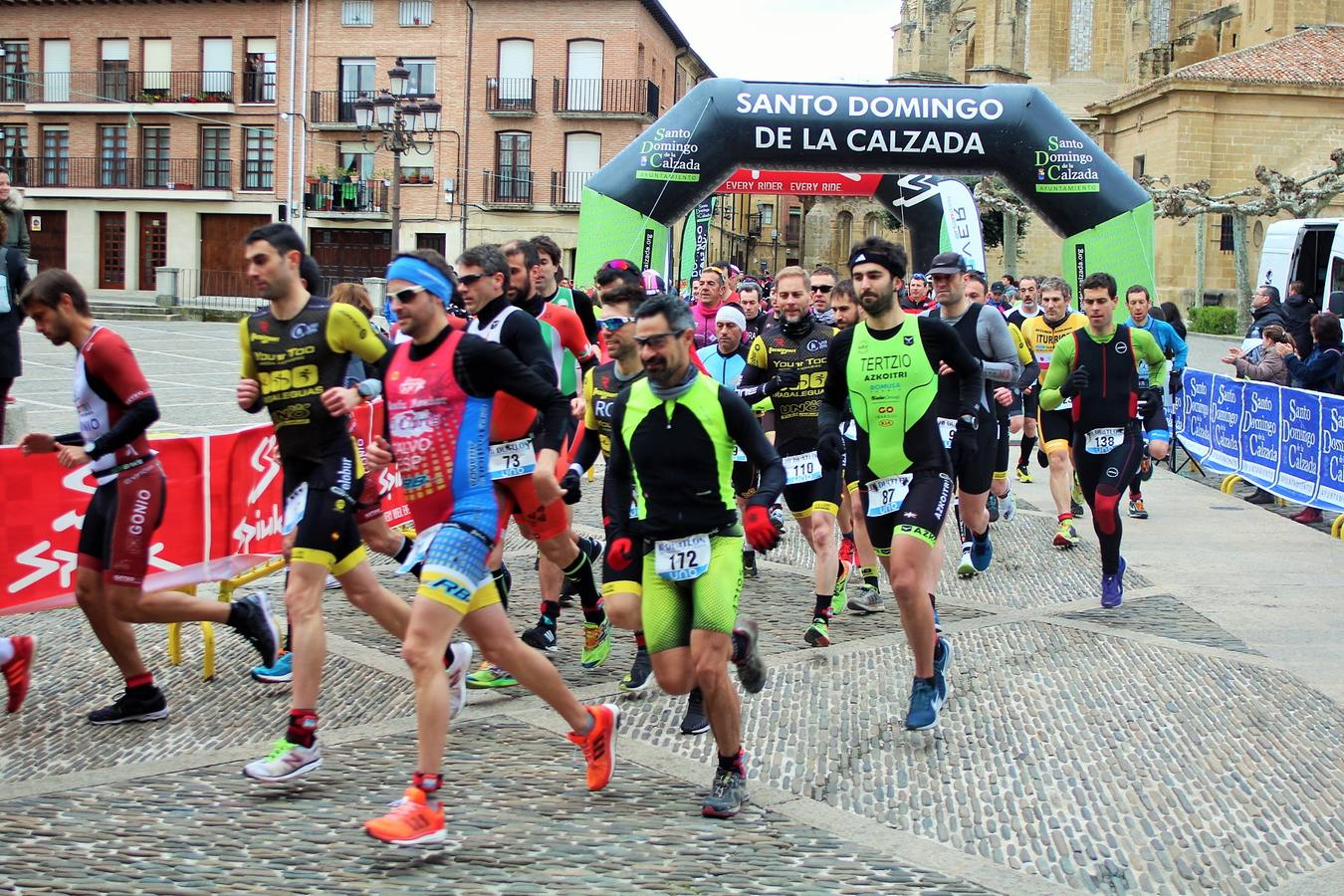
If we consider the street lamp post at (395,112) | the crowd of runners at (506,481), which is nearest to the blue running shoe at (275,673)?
the crowd of runners at (506,481)

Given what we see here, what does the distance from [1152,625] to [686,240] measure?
17.5 metres

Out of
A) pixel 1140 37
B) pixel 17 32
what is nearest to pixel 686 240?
pixel 17 32

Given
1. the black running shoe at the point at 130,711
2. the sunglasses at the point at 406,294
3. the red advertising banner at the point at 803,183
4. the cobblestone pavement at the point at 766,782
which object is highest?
the red advertising banner at the point at 803,183

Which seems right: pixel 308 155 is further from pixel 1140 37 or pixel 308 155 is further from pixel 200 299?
pixel 1140 37

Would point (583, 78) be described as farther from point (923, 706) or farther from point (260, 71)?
point (923, 706)

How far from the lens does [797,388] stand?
328 inches

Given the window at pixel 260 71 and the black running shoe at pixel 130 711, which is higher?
the window at pixel 260 71

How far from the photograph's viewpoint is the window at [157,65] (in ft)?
172

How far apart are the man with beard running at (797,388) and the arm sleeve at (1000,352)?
0.97 m

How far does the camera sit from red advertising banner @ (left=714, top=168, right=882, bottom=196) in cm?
2512

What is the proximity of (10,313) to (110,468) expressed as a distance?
176 inches

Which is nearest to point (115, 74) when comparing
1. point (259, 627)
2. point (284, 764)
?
point (259, 627)

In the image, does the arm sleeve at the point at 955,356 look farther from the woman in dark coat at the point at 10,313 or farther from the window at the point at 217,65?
the window at the point at 217,65

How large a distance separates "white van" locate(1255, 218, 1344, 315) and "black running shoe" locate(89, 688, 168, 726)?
2181cm
